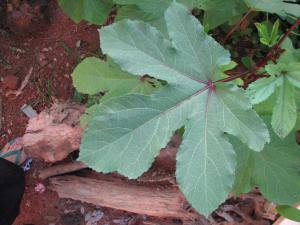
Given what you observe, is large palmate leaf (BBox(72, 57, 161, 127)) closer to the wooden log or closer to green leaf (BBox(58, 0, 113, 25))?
green leaf (BBox(58, 0, 113, 25))

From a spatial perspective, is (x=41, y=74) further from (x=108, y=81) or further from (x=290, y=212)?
(x=290, y=212)

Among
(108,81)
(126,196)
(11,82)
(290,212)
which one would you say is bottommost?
(126,196)

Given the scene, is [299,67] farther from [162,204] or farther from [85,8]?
[162,204]

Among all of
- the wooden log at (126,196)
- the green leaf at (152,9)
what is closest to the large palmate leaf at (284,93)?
the green leaf at (152,9)

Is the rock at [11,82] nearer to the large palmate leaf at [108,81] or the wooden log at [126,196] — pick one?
the wooden log at [126,196]

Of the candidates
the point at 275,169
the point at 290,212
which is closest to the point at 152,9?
the point at 275,169

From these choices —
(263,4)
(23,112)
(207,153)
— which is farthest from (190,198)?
(23,112)
